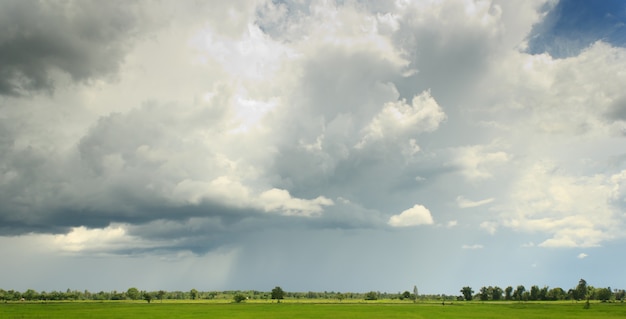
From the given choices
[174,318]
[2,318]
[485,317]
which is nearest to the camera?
[2,318]

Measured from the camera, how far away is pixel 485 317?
9638 cm

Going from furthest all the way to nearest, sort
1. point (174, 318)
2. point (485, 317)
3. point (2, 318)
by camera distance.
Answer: point (485, 317), point (174, 318), point (2, 318)

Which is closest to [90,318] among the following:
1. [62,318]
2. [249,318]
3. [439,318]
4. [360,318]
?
[62,318]

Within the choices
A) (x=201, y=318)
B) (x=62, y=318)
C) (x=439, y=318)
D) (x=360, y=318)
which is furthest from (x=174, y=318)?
(x=439, y=318)

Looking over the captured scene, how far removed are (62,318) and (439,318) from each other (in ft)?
258

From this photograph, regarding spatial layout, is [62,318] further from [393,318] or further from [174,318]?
[393,318]

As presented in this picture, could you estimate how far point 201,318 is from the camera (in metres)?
91.2

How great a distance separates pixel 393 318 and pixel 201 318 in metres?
40.7

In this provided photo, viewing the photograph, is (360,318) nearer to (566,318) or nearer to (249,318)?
(249,318)

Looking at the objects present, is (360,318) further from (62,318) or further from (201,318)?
(62,318)

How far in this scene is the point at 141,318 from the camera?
86312 mm

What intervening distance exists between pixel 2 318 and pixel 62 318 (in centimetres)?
1041

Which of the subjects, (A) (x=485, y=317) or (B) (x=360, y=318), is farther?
(A) (x=485, y=317)

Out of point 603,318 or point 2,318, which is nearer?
point 2,318
